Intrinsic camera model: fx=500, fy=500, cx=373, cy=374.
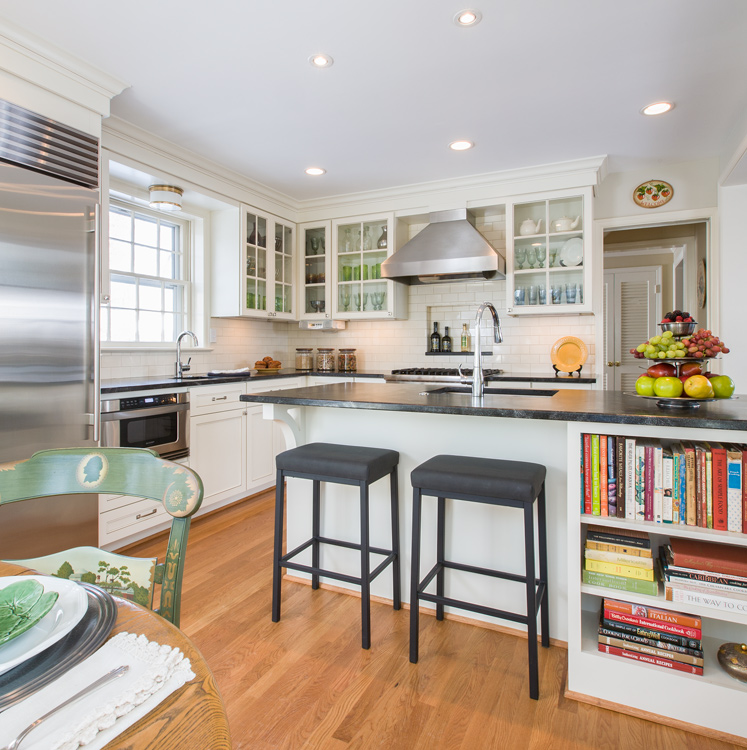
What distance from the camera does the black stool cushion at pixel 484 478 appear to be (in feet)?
5.62

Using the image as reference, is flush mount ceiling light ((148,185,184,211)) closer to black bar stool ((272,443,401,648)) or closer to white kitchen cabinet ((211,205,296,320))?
white kitchen cabinet ((211,205,296,320))

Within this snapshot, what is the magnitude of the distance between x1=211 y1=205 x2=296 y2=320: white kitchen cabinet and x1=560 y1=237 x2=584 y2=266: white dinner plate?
255cm

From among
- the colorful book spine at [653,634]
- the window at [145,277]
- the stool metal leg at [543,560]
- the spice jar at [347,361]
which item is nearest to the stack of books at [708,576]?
the colorful book spine at [653,634]

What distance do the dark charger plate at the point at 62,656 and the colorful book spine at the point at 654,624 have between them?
163cm

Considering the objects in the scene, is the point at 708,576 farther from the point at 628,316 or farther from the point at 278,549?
the point at 628,316

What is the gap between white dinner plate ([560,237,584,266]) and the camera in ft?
13.0

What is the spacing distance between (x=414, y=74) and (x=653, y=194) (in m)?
2.44

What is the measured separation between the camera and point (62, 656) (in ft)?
2.00

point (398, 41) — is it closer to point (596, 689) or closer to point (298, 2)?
point (298, 2)

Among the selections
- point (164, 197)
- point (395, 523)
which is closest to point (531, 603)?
point (395, 523)

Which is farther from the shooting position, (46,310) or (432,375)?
(432,375)

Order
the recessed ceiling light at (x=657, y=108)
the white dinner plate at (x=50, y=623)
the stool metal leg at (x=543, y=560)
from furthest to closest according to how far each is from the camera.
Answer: the recessed ceiling light at (x=657, y=108)
the stool metal leg at (x=543, y=560)
the white dinner plate at (x=50, y=623)

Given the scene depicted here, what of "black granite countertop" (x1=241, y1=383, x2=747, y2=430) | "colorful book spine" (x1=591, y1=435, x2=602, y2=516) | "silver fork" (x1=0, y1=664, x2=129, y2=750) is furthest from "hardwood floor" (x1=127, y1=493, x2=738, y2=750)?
"silver fork" (x1=0, y1=664, x2=129, y2=750)

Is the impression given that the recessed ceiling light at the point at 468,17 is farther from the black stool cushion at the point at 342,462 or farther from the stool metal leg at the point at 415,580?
the stool metal leg at the point at 415,580
